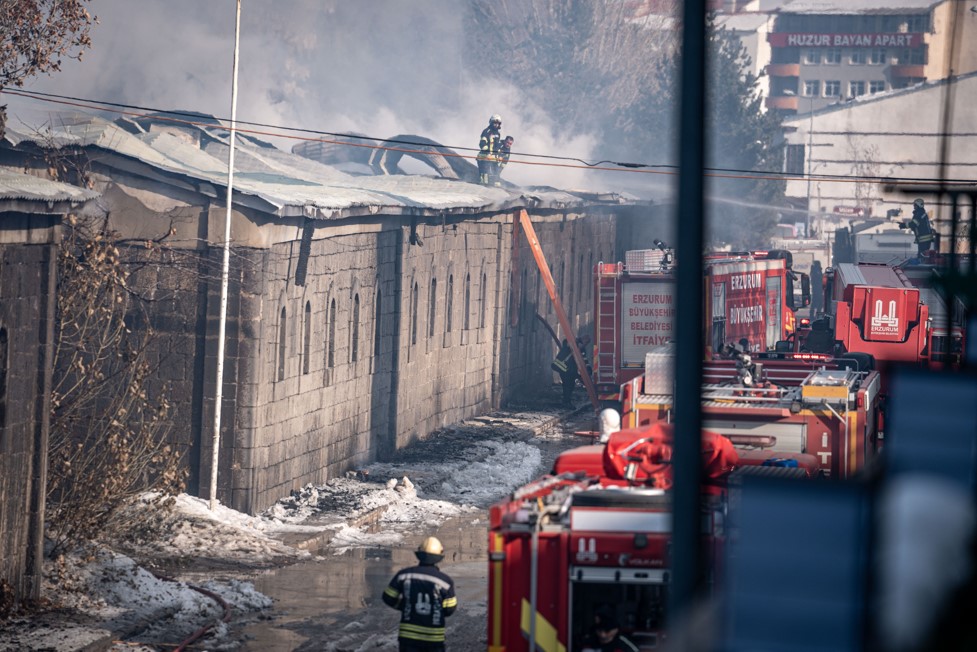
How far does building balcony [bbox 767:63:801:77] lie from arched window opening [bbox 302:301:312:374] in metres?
89.1

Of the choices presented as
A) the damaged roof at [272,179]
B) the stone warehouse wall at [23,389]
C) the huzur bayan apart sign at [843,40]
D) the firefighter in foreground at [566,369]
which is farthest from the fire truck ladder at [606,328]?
the huzur bayan apart sign at [843,40]

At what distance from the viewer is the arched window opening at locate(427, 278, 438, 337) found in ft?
85.6

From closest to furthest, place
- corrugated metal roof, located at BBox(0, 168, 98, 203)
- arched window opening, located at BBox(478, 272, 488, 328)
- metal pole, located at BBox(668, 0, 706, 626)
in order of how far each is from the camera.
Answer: metal pole, located at BBox(668, 0, 706, 626) → corrugated metal roof, located at BBox(0, 168, 98, 203) → arched window opening, located at BBox(478, 272, 488, 328)

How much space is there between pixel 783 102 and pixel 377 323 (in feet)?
287

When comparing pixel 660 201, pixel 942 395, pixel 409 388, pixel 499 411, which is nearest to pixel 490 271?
pixel 499 411

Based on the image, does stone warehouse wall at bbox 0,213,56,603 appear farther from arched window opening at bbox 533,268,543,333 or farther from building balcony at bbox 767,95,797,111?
building balcony at bbox 767,95,797,111

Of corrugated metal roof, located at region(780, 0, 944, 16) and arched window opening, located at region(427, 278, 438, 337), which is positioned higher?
corrugated metal roof, located at region(780, 0, 944, 16)

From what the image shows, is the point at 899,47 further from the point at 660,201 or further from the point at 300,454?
the point at 300,454

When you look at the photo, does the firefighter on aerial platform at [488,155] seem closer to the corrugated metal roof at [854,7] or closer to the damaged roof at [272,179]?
the damaged roof at [272,179]

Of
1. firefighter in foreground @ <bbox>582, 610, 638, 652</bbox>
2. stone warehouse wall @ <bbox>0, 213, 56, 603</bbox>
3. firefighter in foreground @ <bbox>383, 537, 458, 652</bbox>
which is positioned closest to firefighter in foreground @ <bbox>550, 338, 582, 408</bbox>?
stone warehouse wall @ <bbox>0, 213, 56, 603</bbox>

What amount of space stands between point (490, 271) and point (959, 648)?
26.7m

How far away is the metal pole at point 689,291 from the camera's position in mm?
4738

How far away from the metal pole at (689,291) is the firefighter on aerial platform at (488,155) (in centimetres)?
2797

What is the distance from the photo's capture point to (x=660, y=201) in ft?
156
